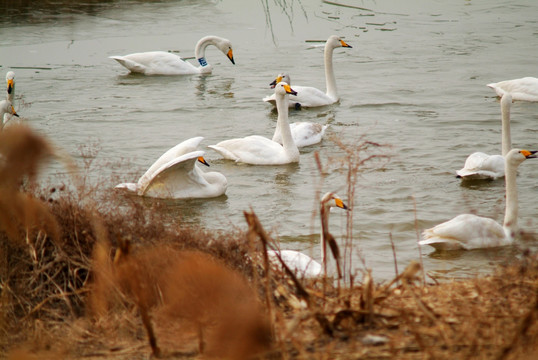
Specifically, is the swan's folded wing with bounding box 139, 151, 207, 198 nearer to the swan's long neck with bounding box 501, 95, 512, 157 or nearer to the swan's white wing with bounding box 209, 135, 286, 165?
the swan's white wing with bounding box 209, 135, 286, 165

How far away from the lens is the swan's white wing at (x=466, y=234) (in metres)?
7.88

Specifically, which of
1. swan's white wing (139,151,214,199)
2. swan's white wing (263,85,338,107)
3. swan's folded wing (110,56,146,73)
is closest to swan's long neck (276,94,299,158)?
swan's white wing (139,151,214,199)

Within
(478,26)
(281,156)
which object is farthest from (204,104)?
(478,26)

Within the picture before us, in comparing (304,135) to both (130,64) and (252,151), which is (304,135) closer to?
(252,151)

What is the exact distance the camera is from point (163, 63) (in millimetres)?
17828

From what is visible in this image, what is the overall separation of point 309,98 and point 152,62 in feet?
14.4

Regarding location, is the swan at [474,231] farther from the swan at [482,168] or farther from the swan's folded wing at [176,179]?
the swan's folded wing at [176,179]

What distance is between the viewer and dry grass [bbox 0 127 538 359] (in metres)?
3.15

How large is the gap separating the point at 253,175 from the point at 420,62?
7.33 m

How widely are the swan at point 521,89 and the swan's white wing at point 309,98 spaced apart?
121 inches

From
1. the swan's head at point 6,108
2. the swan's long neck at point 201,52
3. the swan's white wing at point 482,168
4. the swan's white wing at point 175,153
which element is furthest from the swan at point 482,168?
the swan's long neck at point 201,52

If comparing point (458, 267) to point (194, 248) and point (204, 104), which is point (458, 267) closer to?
point (194, 248)

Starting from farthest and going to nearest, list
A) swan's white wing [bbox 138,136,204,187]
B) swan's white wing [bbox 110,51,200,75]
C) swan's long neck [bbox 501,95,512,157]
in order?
swan's white wing [bbox 110,51,200,75] → swan's long neck [bbox 501,95,512,157] → swan's white wing [bbox 138,136,204,187]

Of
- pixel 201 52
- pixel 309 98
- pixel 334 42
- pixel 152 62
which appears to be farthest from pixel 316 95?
pixel 201 52
